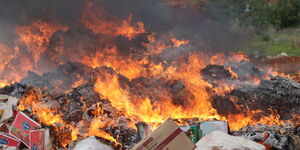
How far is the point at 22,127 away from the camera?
4941mm

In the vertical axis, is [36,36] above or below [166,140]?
above

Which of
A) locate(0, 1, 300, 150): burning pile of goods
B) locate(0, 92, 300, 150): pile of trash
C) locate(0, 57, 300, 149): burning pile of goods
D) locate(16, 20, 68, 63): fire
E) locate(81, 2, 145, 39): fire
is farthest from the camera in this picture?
locate(81, 2, 145, 39): fire

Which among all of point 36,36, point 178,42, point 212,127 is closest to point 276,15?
point 178,42

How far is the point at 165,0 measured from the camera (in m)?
12.7

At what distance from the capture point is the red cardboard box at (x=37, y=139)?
4770 mm

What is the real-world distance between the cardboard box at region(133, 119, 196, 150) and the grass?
9288 millimetres

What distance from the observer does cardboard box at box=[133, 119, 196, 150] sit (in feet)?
10.4

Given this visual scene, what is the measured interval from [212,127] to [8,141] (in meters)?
3.38

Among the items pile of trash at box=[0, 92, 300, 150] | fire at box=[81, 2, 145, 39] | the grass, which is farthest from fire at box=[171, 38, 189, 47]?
pile of trash at box=[0, 92, 300, 150]

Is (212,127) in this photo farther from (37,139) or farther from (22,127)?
(22,127)

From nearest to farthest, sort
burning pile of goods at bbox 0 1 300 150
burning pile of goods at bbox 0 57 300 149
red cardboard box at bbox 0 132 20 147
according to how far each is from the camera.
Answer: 1. burning pile of goods at bbox 0 1 300 150
2. burning pile of goods at bbox 0 57 300 149
3. red cardboard box at bbox 0 132 20 147

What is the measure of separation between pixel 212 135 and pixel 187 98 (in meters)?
2.00

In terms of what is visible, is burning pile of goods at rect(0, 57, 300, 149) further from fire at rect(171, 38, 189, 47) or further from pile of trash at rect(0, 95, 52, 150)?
fire at rect(171, 38, 189, 47)

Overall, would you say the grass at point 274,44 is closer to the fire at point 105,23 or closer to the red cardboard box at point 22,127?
the fire at point 105,23
